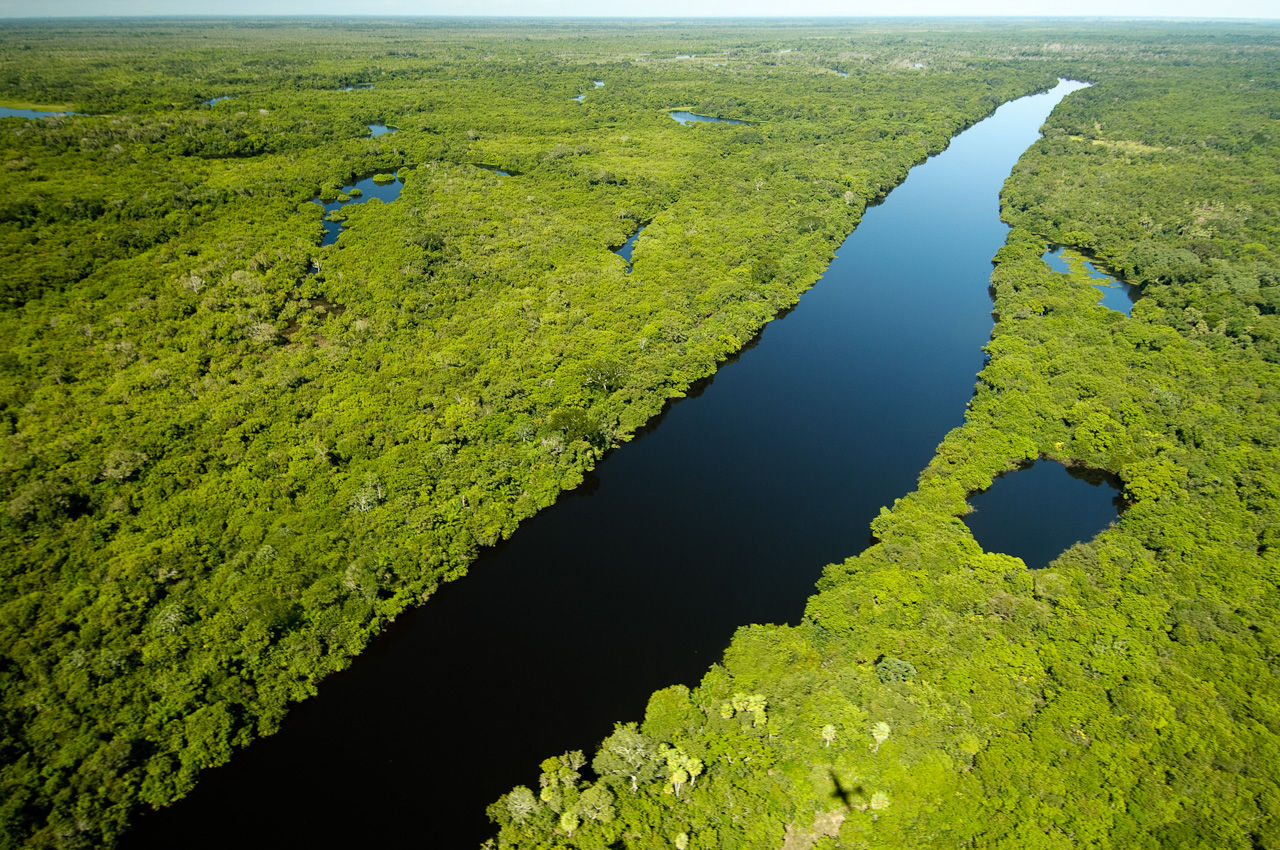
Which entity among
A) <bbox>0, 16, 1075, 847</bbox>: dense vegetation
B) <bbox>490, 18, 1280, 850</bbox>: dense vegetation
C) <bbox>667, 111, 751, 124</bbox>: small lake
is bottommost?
<bbox>490, 18, 1280, 850</bbox>: dense vegetation

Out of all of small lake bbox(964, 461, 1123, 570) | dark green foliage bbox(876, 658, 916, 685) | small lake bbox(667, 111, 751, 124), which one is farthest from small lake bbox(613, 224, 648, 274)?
small lake bbox(667, 111, 751, 124)

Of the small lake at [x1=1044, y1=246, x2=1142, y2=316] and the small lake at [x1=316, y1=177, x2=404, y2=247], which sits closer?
the small lake at [x1=1044, y1=246, x2=1142, y2=316]

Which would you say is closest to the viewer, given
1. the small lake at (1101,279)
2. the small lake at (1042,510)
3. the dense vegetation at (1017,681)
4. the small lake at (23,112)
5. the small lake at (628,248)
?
the dense vegetation at (1017,681)

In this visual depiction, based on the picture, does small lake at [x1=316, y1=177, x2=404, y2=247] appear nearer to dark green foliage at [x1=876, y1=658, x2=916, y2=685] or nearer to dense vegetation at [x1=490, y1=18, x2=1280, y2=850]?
dense vegetation at [x1=490, y1=18, x2=1280, y2=850]

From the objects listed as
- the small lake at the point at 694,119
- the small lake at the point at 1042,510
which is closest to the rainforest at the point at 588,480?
the small lake at the point at 1042,510

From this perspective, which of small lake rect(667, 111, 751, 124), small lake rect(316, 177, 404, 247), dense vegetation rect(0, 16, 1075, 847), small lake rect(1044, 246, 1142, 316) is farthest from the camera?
small lake rect(667, 111, 751, 124)

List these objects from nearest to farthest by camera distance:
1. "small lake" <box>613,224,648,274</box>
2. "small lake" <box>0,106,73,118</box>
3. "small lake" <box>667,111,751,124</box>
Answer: "small lake" <box>613,224,648,274</box>, "small lake" <box>0,106,73,118</box>, "small lake" <box>667,111,751,124</box>

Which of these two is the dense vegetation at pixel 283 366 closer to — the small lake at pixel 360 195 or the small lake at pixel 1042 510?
the small lake at pixel 360 195
